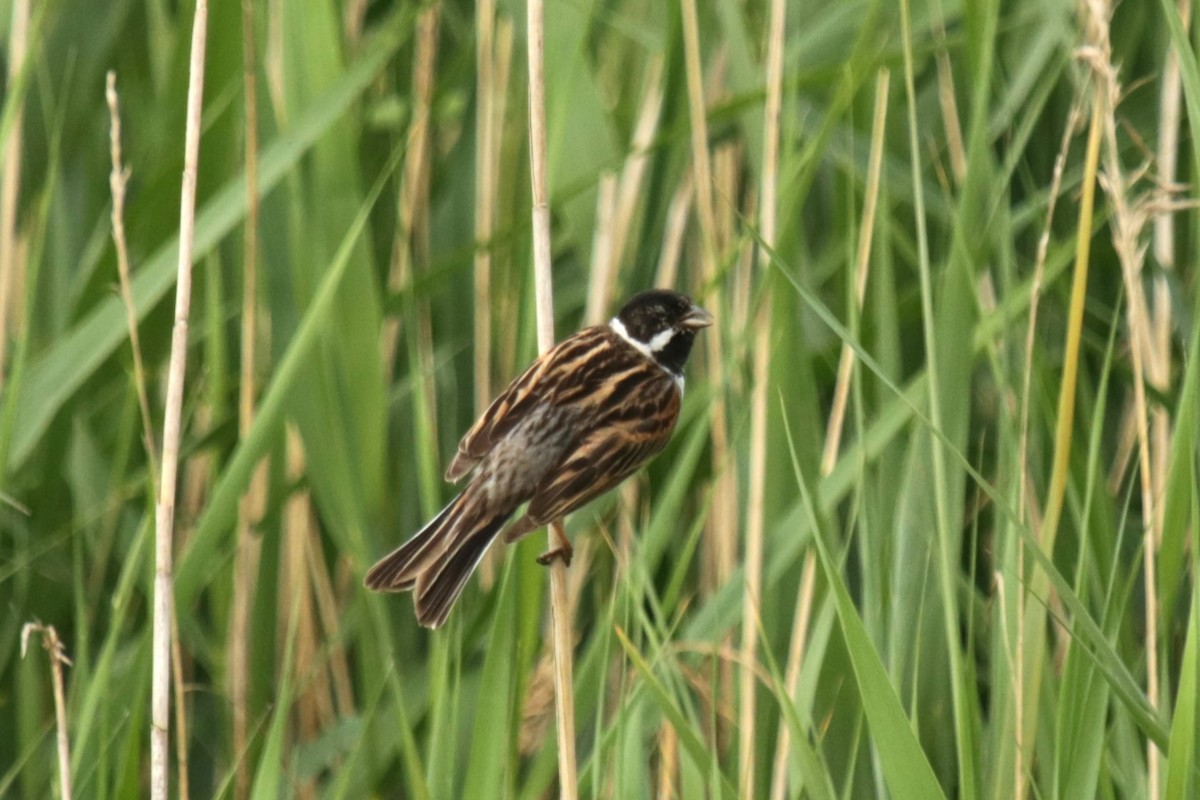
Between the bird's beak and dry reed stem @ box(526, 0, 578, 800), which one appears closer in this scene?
dry reed stem @ box(526, 0, 578, 800)

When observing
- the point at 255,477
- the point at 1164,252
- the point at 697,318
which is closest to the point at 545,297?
the point at 697,318

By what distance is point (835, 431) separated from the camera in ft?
9.23

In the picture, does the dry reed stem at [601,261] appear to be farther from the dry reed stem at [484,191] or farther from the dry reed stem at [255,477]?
the dry reed stem at [255,477]

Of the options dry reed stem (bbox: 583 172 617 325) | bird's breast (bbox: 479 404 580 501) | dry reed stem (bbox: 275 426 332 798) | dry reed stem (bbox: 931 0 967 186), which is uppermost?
dry reed stem (bbox: 931 0 967 186)

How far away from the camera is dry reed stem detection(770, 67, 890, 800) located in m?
2.59

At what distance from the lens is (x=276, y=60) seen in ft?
10.9

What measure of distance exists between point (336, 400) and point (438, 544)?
0.51 meters

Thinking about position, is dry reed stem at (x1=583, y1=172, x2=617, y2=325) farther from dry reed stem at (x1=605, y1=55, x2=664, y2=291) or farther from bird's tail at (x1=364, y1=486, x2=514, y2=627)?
bird's tail at (x1=364, y1=486, x2=514, y2=627)

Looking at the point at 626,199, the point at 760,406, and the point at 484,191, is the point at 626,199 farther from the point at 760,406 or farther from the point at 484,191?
the point at 760,406

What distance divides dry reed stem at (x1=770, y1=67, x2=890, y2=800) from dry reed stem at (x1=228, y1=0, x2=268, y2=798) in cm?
91

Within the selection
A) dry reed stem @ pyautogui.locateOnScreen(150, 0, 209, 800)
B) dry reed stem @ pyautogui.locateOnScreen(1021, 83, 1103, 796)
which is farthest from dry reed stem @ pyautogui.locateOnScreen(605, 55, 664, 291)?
dry reed stem @ pyautogui.locateOnScreen(150, 0, 209, 800)

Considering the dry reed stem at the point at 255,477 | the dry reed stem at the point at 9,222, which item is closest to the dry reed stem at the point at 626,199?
the dry reed stem at the point at 255,477

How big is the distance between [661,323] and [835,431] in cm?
35

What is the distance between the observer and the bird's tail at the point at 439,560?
91.3 inches
